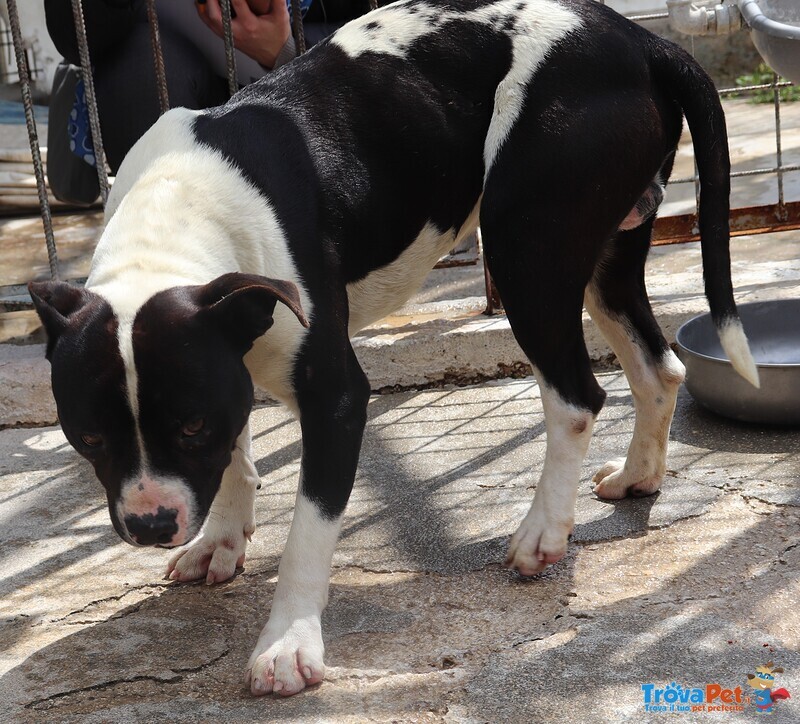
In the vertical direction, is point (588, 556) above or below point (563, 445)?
below

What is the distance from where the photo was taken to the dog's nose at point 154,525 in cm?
221

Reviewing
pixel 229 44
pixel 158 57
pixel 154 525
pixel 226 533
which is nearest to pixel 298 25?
pixel 229 44

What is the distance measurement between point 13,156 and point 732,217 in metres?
4.74

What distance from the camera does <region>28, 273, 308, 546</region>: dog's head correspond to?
7.16 feet

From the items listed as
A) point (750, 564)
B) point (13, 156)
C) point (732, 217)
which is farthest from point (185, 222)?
point (13, 156)

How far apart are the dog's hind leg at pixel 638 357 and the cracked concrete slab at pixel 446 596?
9 centimetres

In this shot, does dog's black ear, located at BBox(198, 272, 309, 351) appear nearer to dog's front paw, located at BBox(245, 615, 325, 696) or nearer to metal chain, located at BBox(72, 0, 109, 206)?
dog's front paw, located at BBox(245, 615, 325, 696)

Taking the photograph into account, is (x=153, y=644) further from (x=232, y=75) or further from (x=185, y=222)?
(x=232, y=75)

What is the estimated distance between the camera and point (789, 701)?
2.17m

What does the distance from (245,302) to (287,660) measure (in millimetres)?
779

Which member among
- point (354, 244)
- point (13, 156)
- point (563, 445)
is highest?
point (354, 244)

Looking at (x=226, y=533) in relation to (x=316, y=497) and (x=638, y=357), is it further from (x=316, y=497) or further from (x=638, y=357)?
(x=638, y=357)

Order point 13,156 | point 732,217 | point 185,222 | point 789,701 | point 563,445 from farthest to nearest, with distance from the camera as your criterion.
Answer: point 13,156 → point 732,217 → point 563,445 → point 185,222 → point 789,701

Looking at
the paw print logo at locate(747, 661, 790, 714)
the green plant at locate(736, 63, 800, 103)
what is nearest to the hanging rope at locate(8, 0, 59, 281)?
the paw print logo at locate(747, 661, 790, 714)
